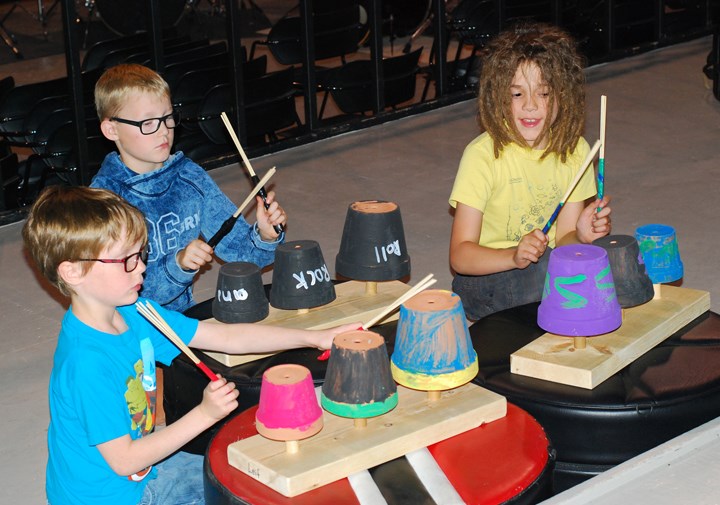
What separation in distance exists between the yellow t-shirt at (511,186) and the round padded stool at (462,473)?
3.52ft

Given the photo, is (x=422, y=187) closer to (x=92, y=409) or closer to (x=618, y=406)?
(x=618, y=406)

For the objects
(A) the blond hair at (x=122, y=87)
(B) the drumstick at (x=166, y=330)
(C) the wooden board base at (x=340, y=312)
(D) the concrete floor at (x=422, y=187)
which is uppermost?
(A) the blond hair at (x=122, y=87)

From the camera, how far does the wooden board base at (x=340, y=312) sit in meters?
2.86

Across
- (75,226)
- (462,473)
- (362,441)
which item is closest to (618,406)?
(462,473)

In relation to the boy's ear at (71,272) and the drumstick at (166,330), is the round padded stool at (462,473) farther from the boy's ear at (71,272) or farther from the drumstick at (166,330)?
the boy's ear at (71,272)

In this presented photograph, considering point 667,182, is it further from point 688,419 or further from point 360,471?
point 360,471

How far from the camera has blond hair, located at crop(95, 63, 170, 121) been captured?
3.29 meters

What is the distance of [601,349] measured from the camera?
2.64 m

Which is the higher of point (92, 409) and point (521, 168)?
point (521, 168)

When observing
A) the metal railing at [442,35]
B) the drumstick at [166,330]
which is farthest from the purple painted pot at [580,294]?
the metal railing at [442,35]

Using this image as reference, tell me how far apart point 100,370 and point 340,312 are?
0.79m

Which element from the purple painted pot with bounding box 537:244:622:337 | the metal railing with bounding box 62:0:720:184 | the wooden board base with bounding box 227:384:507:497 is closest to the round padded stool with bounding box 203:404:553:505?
the wooden board base with bounding box 227:384:507:497

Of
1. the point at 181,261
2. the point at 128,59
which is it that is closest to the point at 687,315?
the point at 181,261

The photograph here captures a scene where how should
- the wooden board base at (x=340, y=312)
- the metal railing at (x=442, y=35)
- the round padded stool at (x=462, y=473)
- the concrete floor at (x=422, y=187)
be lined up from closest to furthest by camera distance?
1. the round padded stool at (x=462, y=473)
2. the wooden board base at (x=340, y=312)
3. the concrete floor at (x=422, y=187)
4. the metal railing at (x=442, y=35)
